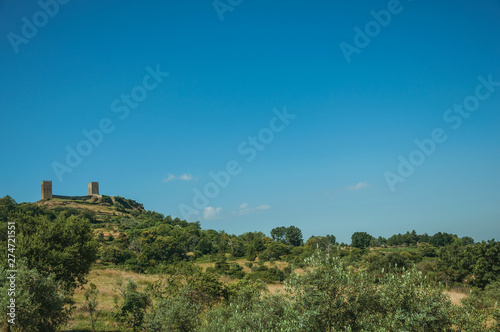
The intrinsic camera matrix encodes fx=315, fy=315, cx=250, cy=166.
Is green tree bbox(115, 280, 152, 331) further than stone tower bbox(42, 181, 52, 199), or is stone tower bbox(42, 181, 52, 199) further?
stone tower bbox(42, 181, 52, 199)

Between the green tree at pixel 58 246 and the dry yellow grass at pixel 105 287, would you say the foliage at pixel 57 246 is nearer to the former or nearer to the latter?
the green tree at pixel 58 246

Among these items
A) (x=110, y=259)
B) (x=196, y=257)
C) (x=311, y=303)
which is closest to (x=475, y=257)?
(x=311, y=303)

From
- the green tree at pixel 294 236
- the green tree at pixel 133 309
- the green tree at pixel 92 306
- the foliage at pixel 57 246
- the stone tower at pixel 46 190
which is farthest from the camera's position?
the stone tower at pixel 46 190

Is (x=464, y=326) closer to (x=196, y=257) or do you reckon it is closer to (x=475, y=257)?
(x=475, y=257)

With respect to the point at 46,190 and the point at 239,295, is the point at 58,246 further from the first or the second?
the point at 46,190

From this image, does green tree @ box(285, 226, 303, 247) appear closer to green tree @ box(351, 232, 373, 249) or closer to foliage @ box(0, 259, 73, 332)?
green tree @ box(351, 232, 373, 249)

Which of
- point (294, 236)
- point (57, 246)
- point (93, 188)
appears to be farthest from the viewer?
point (93, 188)

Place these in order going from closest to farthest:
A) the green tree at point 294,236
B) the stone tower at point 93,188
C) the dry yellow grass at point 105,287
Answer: the dry yellow grass at point 105,287 < the green tree at point 294,236 < the stone tower at point 93,188

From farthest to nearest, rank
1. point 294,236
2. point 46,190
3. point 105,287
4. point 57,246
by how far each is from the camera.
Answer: point 46,190
point 294,236
point 105,287
point 57,246

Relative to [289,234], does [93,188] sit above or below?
above

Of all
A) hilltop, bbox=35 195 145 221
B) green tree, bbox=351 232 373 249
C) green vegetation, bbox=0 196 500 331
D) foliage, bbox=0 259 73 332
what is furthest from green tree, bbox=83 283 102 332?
green tree, bbox=351 232 373 249

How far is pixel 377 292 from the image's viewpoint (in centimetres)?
1277

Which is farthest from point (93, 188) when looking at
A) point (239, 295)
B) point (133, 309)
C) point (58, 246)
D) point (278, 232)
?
point (239, 295)

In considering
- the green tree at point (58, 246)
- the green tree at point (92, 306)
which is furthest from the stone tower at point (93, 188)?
the green tree at point (58, 246)
